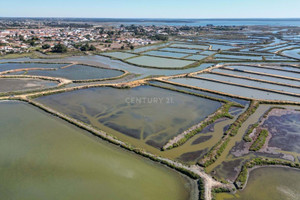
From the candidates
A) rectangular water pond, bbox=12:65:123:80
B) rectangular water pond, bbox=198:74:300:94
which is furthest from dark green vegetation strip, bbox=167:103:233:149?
rectangular water pond, bbox=12:65:123:80

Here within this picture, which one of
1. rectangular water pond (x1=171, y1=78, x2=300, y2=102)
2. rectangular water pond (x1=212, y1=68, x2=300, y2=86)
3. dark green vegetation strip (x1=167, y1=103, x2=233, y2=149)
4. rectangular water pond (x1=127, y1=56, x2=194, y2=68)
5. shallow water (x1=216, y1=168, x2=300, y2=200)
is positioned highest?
rectangular water pond (x1=127, y1=56, x2=194, y2=68)

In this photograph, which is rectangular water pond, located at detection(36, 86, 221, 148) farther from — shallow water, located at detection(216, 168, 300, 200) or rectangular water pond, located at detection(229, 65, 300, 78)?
rectangular water pond, located at detection(229, 65, 300, 78)

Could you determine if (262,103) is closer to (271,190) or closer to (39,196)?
(271,190)

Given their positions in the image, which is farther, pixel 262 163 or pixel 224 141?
pixel 224 141

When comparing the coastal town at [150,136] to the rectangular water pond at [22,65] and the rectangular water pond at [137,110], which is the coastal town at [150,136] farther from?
the rectangular water pond at [22,65]

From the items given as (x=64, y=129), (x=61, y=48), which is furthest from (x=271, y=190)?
(x=61, y=48)

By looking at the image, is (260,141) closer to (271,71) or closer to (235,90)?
(235,90)

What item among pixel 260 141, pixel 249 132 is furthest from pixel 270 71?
pixel 260 141
